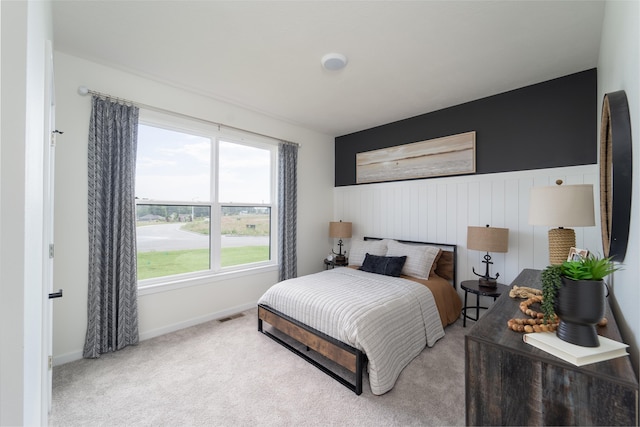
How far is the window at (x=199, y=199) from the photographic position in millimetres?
2895

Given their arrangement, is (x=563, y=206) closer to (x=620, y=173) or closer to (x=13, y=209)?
(x=620, y=173)

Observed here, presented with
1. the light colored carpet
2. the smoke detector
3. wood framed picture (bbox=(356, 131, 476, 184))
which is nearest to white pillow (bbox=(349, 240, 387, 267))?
wood framed picture (bbox=(356, 131, 476, 184))

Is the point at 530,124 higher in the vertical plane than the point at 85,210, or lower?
higher

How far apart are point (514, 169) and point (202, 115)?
12.1ft

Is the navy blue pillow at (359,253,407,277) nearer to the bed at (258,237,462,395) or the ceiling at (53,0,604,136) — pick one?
the bed at (258,237,462,395)

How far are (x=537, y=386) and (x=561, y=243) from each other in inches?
61.6

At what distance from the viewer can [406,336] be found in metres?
2.35

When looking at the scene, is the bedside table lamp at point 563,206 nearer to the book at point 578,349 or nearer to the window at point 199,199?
the book at point 578,349

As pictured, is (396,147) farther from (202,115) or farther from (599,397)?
(599,397)

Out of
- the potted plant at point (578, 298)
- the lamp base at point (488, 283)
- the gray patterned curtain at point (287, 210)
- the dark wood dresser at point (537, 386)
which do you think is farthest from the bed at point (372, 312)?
the potted plant at point (578, 298)

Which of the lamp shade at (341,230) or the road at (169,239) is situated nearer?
the road at (169,239)

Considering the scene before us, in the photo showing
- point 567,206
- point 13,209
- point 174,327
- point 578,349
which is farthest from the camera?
point 174,327

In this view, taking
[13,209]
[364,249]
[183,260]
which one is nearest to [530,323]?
[13,209]

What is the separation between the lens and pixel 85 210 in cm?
242
